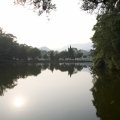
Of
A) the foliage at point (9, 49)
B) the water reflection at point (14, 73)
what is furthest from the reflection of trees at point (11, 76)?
the foliage at point (9, 49)

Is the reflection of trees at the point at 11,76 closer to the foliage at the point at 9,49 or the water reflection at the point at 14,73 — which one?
the water reflection at the point at 14,73

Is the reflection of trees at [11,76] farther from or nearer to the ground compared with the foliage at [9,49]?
nearer to the ground

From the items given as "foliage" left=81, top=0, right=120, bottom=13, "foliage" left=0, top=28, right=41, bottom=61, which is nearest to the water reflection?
"foliage" left=81, top=0, right=120, bottom=13

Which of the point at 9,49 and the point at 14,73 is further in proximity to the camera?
the point at 9,49

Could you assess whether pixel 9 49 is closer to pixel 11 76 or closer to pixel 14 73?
pixel 14 73

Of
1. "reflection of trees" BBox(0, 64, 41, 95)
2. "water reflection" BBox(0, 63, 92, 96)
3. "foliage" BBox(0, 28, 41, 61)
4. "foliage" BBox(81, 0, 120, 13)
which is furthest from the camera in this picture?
"foliage" BBox(0, 28, 41, 61)

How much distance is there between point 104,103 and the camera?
1409cm

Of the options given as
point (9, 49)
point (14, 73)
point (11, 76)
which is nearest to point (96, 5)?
point (11, 76)

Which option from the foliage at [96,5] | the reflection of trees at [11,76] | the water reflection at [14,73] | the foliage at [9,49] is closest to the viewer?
the foliage at [96,5]

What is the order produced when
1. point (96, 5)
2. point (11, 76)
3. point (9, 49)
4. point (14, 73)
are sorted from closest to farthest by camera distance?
point (96, 5)
point (11, 76)
point (14, 73)
point (9, 49)

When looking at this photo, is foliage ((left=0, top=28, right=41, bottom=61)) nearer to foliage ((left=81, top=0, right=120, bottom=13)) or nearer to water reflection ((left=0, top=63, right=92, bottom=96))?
water reflection ((left=0, top=63, right=92, bottom=96))

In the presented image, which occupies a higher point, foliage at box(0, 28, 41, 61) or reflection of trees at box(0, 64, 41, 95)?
foliage at box(0, 28, 41, 61)

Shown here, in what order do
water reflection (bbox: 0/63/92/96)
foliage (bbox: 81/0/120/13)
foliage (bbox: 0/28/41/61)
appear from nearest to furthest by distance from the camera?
foliage (bbox: 81/0/120/13) → water reflection (bbox: 0/63/92/96) → foliage (bbox: 0/28/41/61)

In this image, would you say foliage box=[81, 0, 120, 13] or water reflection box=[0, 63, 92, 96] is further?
water reflection box=[0, 63, 92, 96]
